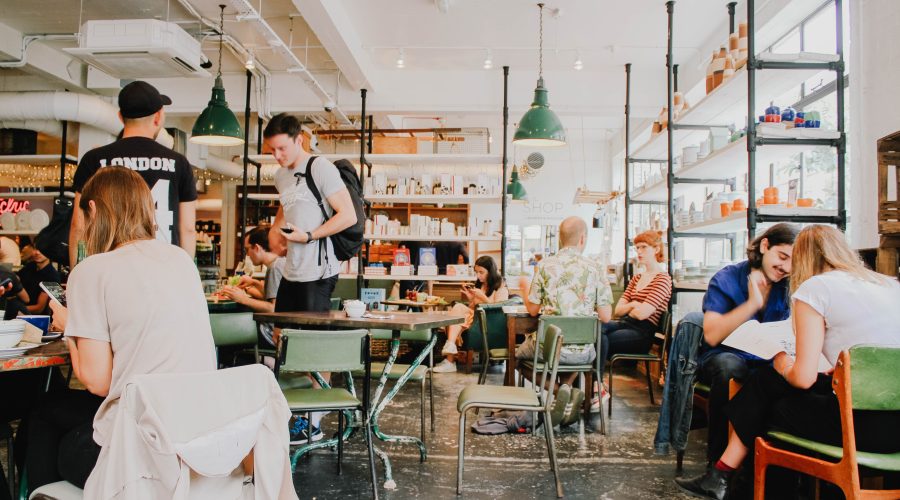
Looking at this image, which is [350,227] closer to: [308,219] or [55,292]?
[308,219]

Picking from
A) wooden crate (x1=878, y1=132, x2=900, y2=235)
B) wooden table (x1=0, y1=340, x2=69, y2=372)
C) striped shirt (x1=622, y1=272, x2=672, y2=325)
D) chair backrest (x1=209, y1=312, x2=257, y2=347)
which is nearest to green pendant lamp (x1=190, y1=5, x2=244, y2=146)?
chair backrest (x1=209, y1=312, x2=257, y2=347)

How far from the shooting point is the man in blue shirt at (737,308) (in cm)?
304

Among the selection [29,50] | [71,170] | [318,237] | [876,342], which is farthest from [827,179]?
[71,170]

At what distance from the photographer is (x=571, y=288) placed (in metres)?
4.28

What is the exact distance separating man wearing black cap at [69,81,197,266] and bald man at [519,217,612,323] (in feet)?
7.83

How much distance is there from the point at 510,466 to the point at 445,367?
3.40 m

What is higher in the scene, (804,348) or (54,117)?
(54,117)

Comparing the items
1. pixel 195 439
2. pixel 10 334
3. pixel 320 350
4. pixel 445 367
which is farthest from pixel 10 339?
pixel 445 367

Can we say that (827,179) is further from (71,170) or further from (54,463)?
(71,170)

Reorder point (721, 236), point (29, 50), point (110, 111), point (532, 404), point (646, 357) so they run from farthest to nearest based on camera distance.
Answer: point (110, 111) → point (29, 50) → point (721, 236) → point (646, 357) → point (532, 404)

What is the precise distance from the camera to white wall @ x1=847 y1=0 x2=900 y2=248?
382cm

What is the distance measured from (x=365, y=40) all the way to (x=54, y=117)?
3815mm

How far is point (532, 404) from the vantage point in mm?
3027

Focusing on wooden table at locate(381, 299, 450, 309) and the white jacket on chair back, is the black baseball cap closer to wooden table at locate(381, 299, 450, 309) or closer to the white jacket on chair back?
the white jacket on chair back
